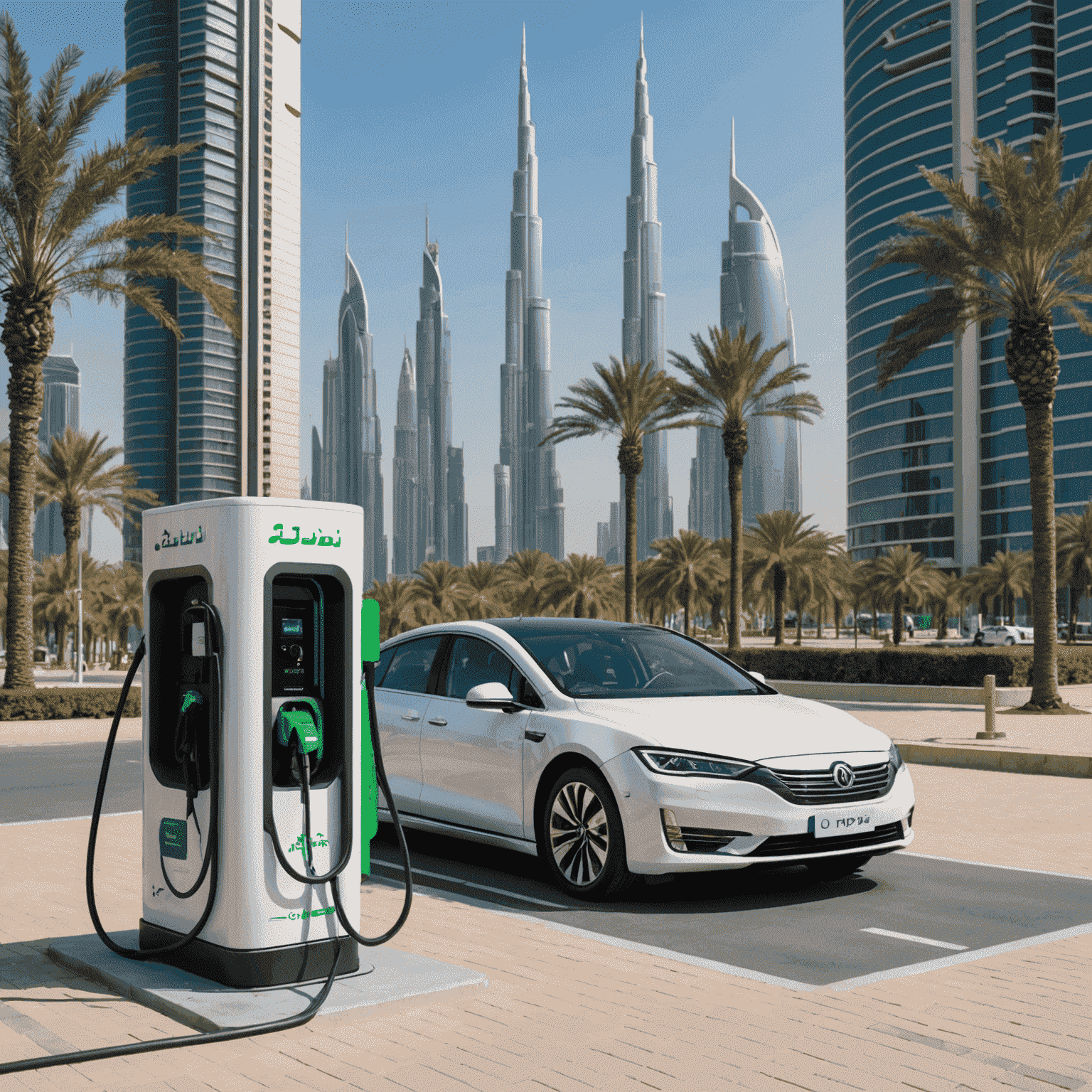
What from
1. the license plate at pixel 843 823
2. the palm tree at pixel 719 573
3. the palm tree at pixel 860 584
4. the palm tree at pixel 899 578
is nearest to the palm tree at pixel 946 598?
the palm tree at pixel 899 578

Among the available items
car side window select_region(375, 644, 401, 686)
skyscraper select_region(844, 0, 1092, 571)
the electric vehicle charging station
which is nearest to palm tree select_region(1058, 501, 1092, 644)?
skyscraper select_region(844, 0, 1092, 571)

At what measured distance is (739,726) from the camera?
22.9ft

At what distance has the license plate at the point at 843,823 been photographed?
668 cm

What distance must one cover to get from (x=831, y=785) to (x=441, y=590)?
50.6 meters

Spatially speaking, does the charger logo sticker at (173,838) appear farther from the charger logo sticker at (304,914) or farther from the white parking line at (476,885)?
the white parking line at (476,885)

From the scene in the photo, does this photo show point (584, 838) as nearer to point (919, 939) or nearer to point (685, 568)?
point (919, 939)

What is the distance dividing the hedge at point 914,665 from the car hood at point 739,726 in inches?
703

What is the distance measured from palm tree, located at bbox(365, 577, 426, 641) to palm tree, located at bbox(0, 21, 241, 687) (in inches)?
1183

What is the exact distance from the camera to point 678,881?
7543mm

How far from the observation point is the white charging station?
16.3ft

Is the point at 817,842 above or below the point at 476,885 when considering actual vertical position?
above

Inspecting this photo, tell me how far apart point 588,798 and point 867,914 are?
5.08 ft

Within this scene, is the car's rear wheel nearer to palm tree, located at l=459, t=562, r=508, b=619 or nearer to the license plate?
the license plate

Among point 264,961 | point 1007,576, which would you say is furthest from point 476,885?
point 1007,576
